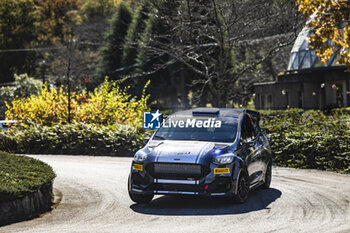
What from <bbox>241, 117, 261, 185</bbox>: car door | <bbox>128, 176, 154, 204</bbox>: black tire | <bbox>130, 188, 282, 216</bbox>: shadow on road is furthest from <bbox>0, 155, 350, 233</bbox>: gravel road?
<bbox>241, 117, 261, 185</bbox>: car door

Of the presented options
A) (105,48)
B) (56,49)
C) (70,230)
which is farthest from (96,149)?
(56,49)

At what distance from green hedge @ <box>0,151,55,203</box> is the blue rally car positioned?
1712 millimetres

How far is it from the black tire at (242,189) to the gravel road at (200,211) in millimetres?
125

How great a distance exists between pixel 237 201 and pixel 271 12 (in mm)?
18315

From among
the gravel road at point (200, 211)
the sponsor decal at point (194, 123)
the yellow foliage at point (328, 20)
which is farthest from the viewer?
the yellow foliage at point (328, 20)

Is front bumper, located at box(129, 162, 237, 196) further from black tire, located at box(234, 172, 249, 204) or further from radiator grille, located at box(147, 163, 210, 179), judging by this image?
black tire, located at box(234, 172, 249, 204)

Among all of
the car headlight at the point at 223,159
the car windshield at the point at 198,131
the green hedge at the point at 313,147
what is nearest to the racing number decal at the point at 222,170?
the car headlight at the point at 223,159

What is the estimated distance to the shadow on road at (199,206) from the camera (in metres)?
9.83

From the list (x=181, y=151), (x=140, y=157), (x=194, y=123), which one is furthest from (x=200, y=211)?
(x=194, y=123)

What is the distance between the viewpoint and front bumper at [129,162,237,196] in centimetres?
989

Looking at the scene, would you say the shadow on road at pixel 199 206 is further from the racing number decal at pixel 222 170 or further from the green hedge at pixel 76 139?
the green hedge at pixel 76 139

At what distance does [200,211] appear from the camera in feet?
32.4

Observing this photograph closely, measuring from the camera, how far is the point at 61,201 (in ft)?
37.5

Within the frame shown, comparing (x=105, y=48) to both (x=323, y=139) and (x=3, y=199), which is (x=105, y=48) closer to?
(x=323, y=139)
